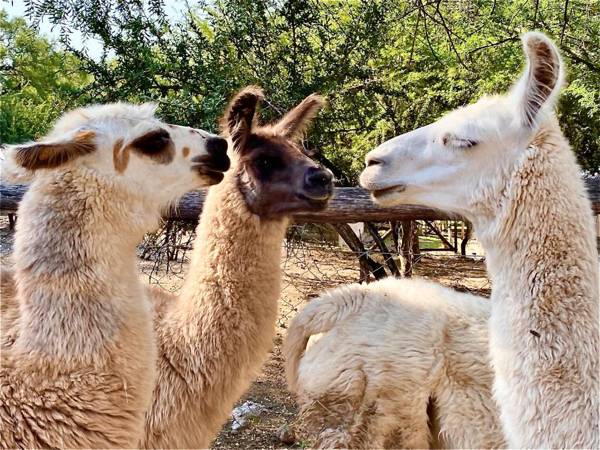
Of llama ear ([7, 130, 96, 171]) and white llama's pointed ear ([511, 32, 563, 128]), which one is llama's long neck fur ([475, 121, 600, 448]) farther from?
llama ear ([7, 130, 96, 171])

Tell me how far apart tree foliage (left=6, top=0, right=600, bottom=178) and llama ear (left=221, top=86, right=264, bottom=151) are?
4.63 feet

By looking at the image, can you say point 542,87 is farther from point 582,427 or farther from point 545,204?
point 582,427

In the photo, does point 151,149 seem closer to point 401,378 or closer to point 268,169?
point 268,169

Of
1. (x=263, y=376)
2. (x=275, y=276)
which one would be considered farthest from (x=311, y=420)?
(x=263, y=376)

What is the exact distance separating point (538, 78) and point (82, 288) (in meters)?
1.92

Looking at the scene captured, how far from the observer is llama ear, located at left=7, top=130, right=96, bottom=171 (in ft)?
7.04

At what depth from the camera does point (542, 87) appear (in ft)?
8.00

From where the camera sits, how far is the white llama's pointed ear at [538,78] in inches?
93.8

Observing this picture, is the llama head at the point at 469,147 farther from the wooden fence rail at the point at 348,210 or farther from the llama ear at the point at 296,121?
the wooden fence rail at the point at 348,210

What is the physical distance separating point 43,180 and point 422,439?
225 cm

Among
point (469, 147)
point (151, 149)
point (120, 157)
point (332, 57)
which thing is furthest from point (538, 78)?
point (332, 57)

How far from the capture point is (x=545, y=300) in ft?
7.48

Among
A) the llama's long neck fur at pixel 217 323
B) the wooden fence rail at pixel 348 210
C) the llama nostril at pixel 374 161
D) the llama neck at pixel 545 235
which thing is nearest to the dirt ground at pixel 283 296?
the llama's long neck fur at pixel 217 323

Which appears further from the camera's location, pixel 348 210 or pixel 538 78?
pixel 348 210
